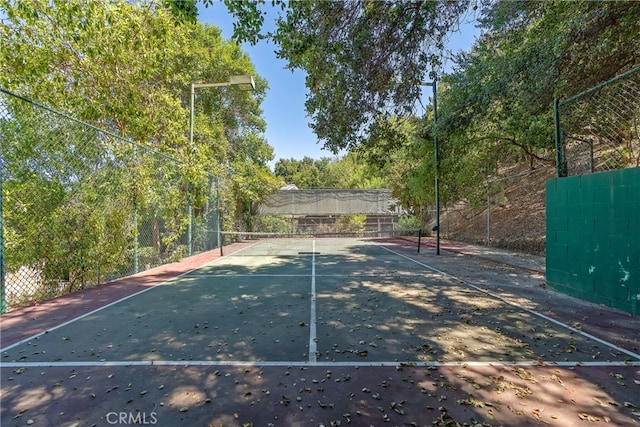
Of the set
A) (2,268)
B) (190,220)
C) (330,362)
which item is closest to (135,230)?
(2,268)

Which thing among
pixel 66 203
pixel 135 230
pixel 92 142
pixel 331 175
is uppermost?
pixel 331 175

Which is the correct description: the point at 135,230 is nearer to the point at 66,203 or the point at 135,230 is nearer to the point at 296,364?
the point at 66,203

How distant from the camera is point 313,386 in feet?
9.09

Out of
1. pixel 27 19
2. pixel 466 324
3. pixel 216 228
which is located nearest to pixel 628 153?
pixel 466 324

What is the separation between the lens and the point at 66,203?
5.85 metres

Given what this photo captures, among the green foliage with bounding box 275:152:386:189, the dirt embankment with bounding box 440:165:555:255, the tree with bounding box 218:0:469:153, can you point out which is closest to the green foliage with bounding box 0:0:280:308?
the tree with bounding box 218:0:469:153

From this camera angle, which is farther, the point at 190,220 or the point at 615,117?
the point at 190,220

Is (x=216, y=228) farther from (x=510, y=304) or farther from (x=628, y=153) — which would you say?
(x=628, y=153)

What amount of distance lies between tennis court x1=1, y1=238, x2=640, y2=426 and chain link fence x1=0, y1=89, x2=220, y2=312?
1535 millimetres

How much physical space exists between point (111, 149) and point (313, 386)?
7.12m

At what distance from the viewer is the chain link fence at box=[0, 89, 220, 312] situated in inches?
199

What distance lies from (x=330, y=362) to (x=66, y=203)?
18.7ft

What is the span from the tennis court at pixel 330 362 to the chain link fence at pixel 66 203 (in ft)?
5.04

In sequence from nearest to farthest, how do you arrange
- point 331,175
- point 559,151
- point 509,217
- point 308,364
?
point 308,364 → point 559,151 → point 509,217 → point 331,175
